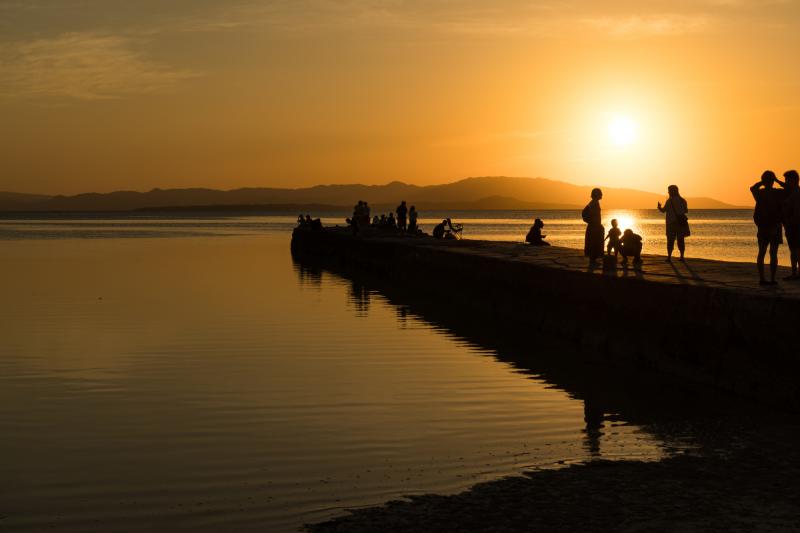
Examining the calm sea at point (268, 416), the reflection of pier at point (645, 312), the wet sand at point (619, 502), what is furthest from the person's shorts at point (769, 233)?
the wet sand at point (619, 502)

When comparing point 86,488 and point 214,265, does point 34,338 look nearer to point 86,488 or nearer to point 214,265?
point 86,488

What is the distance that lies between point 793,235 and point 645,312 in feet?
7.50

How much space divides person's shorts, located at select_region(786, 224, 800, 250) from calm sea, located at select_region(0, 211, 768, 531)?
11.5ft

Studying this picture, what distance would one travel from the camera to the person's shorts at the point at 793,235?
1423 cm

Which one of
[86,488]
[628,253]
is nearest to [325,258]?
[628,253]

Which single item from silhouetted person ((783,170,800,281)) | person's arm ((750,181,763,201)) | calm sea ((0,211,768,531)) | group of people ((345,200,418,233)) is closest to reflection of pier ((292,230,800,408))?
calm sea ((0,211,768,531))

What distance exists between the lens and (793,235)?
1452 cm

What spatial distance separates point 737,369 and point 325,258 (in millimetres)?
36279

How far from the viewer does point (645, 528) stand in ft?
22.1

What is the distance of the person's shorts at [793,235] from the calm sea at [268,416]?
11.5 ft

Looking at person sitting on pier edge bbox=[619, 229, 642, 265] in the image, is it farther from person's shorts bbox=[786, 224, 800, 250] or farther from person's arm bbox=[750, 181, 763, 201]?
person's arm bbox=[750, 181, 763, 201]

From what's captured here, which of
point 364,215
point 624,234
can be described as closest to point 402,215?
point 364,215

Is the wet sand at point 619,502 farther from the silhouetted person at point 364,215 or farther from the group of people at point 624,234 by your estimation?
the silhouetted person at point 364,215

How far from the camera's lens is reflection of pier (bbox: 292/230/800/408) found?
452 inches
